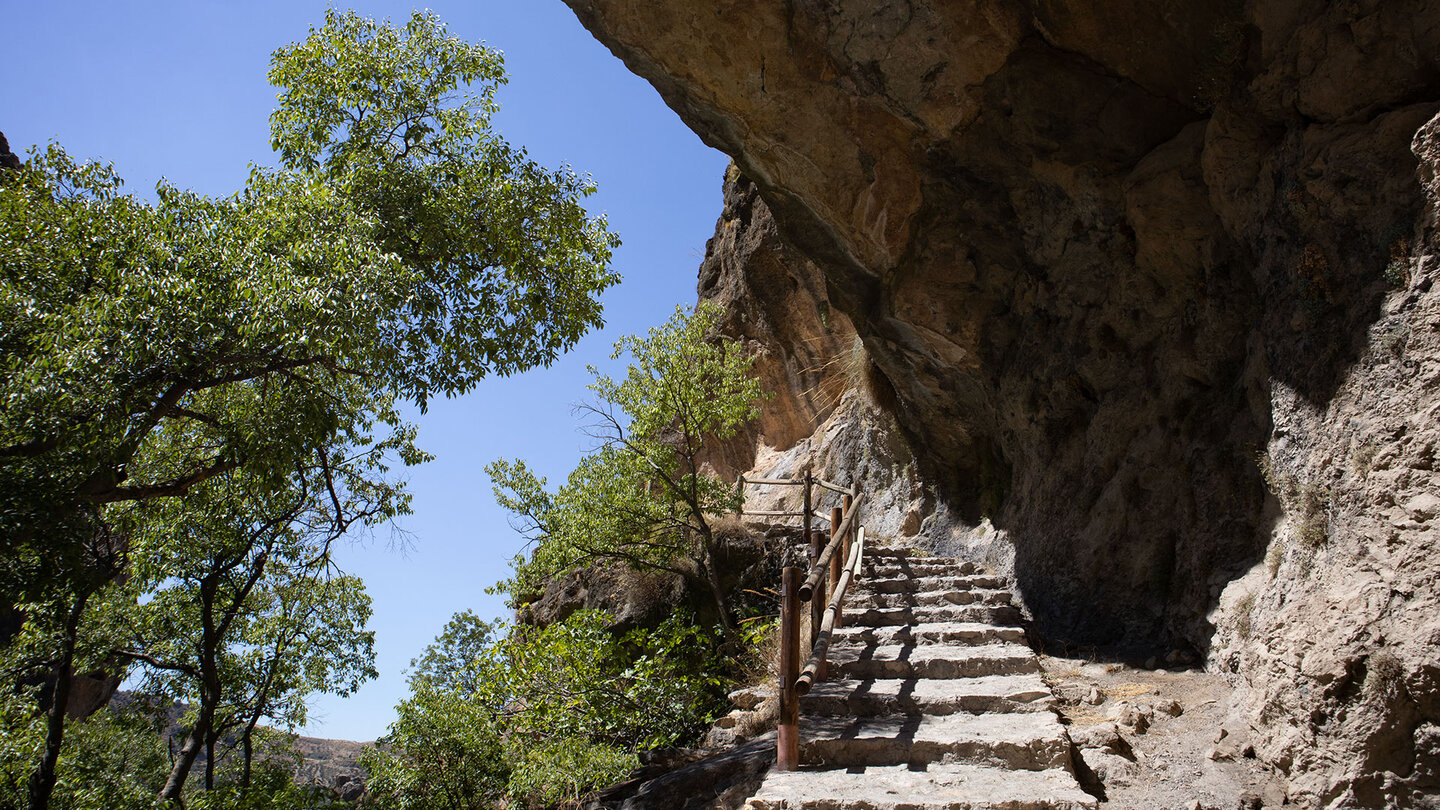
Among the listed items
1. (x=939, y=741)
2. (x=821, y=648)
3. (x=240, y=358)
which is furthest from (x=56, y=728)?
(x=939, y=741)

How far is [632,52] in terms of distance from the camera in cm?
767

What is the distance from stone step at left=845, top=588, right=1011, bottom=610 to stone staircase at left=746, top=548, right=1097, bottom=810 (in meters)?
0.01

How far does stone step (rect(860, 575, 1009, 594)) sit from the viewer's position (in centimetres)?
711

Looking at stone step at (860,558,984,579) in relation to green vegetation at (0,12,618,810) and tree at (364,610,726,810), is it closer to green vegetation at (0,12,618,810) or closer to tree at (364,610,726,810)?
tree at (364,610,726,810)

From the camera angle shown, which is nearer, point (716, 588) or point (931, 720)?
point (931, 720)

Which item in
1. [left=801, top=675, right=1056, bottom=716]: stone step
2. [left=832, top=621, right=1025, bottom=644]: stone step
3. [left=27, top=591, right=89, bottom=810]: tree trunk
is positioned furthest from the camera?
[left=27, top=591, right=89, bottom=810]: tree trunk

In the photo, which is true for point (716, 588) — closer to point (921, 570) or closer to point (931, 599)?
point (921, 570)

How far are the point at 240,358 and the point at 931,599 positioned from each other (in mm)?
5882

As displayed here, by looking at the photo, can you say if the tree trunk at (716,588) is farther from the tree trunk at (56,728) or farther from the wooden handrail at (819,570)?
the tree trunk at (56,728)

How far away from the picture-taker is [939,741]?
13.3 feet

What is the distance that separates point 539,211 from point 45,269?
4.17 metres

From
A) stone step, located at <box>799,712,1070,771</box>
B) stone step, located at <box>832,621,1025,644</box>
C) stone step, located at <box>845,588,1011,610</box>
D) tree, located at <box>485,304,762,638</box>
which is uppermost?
tree, located at <box>485,304,762,638</box>

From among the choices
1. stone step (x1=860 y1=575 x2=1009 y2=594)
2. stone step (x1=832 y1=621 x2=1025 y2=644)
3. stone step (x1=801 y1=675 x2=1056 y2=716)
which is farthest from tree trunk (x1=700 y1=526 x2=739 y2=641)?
stone step (x1=801 y1=675 x2=1056 y2=716)

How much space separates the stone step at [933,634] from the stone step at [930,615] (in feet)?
0.38
